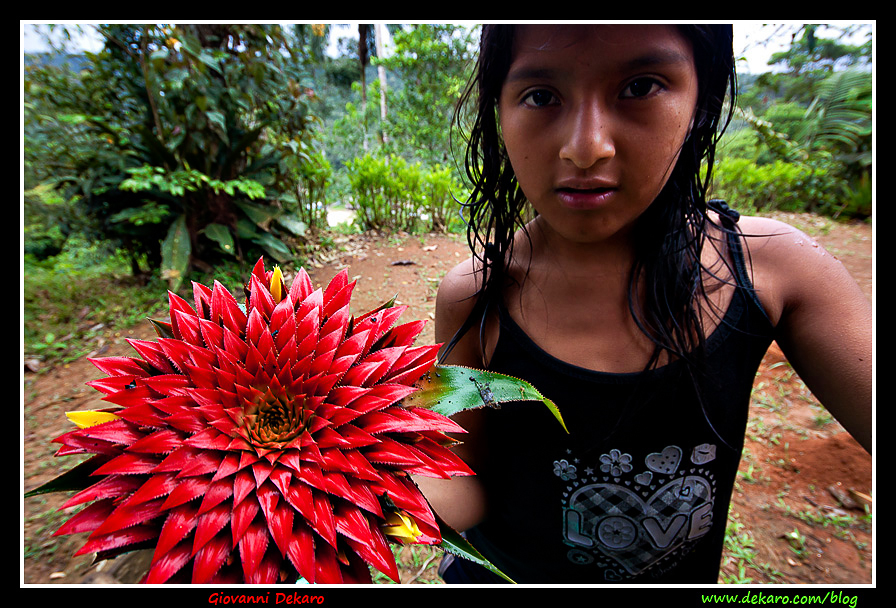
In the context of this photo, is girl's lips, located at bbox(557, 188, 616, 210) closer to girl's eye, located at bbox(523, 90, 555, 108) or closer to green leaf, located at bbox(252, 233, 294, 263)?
girl's eye, located at bbox(523, 90, 555, 108)

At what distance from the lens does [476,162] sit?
31.5 inches

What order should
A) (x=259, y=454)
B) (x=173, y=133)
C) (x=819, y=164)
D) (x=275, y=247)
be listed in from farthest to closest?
(x=819, y=164) → (x=173, y=133) → (x=275, y=247) → (x=259, y=454)

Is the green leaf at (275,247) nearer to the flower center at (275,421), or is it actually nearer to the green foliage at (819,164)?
the flower center at (275,421)

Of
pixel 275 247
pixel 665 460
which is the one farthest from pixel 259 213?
pixel 665 460

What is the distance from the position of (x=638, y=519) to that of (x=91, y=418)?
2.78 ft

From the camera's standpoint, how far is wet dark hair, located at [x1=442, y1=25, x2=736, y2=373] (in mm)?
636

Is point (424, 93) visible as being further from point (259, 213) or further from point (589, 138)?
point (589, 138)

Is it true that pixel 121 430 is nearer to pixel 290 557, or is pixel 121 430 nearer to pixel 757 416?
pixel 290 557

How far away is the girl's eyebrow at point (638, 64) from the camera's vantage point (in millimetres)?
497

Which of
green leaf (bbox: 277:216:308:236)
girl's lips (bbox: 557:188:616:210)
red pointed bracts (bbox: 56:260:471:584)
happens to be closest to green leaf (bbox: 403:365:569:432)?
red pointed bracts (bbox: 56:260:471:584)

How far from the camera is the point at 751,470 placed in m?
1.87

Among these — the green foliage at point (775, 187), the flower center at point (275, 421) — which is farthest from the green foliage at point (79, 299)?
the green foliage at point (775, 187)

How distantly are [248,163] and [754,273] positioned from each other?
2775mm

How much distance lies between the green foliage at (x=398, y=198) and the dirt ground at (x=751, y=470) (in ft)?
0.59
